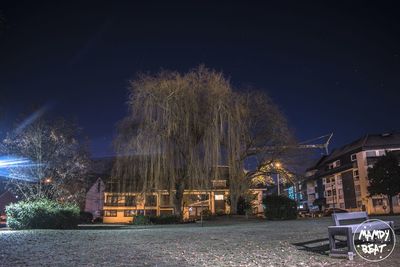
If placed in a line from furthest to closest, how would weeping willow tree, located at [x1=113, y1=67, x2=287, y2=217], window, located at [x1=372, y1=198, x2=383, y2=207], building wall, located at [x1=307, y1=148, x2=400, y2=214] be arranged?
window, located at [x1=372, y1=198, x2=383, y2=207]
building wall, located at [x1=307, y1=148, x2=400, y2=214]
weeping willow tree, located at [x1=113, y1=67, x2=287, y2=217]

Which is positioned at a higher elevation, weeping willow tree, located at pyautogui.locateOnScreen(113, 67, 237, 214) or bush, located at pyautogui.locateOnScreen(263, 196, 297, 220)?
weeping willow tree, located at pyautogui.locateOnScreen(113, 67, 237, 214)

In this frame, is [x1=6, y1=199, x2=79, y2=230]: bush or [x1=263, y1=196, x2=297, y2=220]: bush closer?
[x1=6, y1=199, x2=79, y2=230]: bush

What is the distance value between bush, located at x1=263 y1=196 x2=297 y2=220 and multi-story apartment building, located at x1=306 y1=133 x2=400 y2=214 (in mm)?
30587

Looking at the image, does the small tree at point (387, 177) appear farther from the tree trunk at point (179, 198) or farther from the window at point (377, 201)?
the tree trunk at point (179, 198)

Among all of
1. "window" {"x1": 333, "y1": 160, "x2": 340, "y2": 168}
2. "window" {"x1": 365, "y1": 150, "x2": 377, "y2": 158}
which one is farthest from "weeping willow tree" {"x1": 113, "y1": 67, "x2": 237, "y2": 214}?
"window" {"x1": 333, "y1": 160, "x2": 340, "y2": 168}

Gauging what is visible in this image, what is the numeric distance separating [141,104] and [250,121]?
10177 mm

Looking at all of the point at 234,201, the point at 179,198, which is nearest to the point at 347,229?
the point at 179,198

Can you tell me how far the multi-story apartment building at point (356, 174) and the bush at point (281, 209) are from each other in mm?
30587

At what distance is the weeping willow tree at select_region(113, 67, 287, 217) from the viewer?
26.9 metres

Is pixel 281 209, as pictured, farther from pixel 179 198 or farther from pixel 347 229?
pixel 347 229

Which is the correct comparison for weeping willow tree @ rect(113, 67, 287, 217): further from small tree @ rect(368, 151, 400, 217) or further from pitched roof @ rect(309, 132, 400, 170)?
pitched roof @ rect(309, 132, 400, 170)

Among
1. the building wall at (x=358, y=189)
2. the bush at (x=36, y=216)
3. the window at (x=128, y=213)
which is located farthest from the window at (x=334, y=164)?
the bush at (x=36, y=216)

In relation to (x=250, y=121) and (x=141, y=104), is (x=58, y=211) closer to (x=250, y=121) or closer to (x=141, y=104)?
(x=141, y=104)

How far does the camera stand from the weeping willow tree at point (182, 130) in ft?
88.2
